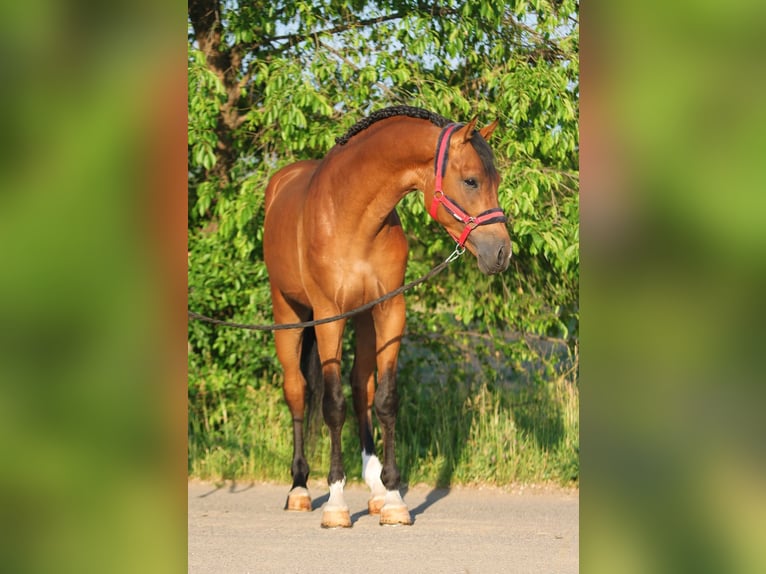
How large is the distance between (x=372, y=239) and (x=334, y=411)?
102 cm

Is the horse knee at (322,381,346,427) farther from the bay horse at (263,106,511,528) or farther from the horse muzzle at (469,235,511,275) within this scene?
the horse muzzle at (469,235,511,275)

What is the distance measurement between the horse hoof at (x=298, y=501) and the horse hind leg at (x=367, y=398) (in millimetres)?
371

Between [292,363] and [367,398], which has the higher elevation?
[292,363]

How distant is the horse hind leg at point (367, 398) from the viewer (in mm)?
5964

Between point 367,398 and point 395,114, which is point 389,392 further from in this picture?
point 395,114

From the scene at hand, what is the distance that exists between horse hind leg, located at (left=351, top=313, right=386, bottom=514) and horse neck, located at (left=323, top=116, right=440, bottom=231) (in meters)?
0.78

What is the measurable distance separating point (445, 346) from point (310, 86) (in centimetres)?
223

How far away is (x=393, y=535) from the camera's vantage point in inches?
209

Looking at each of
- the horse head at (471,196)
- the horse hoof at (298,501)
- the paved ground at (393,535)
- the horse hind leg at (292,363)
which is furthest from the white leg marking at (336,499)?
the horse head at (471,196)

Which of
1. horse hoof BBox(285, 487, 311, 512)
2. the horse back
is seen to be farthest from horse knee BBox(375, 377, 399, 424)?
the horse back

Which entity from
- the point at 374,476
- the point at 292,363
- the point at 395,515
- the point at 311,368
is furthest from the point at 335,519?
the point at 311,368
